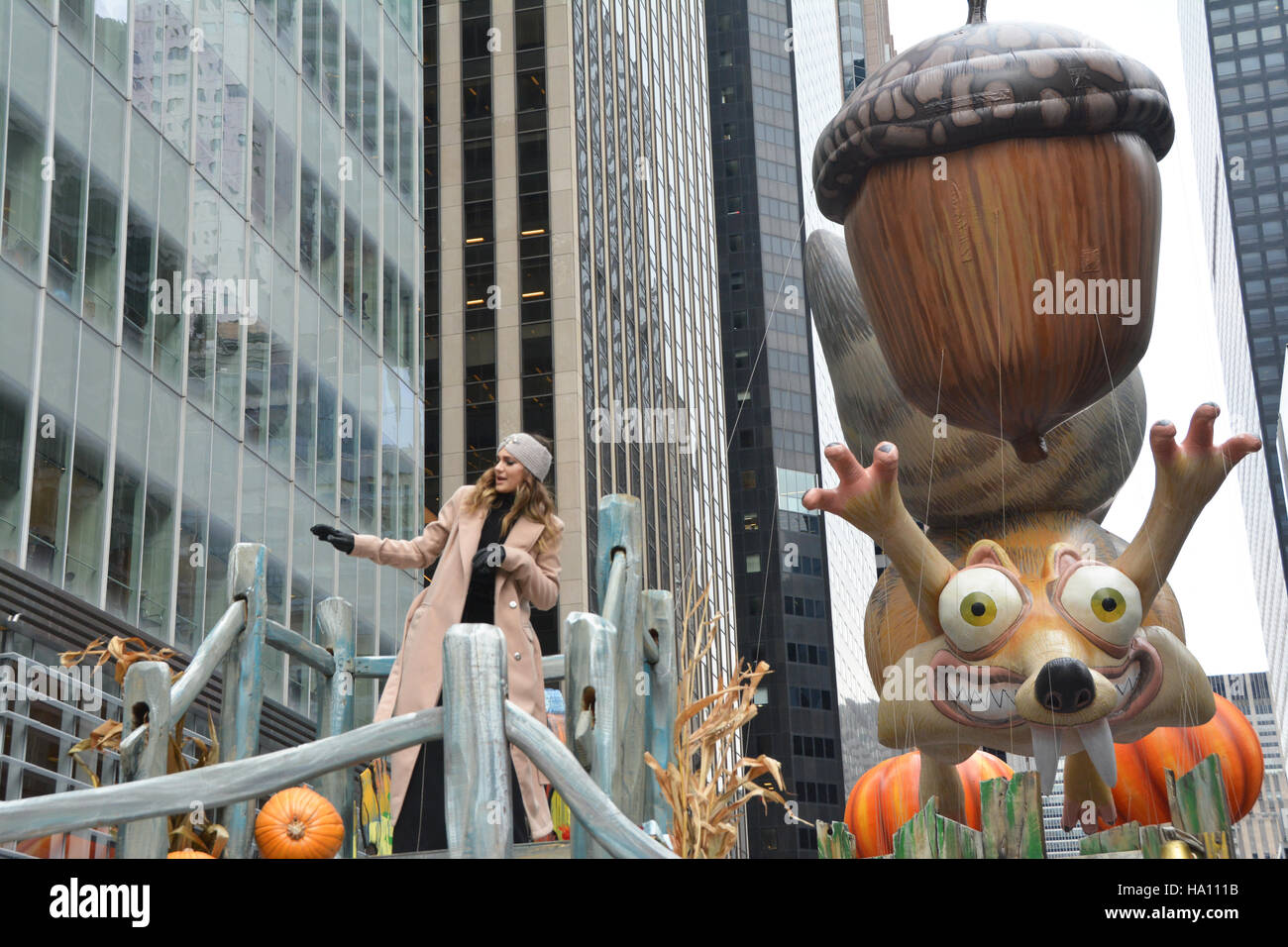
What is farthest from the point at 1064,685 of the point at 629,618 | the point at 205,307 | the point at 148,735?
the point at 205,307

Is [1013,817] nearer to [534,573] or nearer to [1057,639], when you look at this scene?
[534,573]

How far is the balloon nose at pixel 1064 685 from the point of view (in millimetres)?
9016

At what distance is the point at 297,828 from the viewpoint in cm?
493

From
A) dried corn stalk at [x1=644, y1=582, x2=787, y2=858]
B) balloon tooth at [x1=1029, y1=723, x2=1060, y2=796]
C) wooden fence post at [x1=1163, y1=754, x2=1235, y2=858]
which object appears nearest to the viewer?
dried corn stalk at [x1=644, y1=582, x2=787, y2=858]

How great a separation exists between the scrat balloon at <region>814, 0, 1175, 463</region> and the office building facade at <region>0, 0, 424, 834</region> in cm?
937

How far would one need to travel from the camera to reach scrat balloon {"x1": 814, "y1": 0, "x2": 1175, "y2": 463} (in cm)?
877

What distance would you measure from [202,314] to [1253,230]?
93.4 m

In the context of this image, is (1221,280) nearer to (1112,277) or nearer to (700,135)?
(700,135)

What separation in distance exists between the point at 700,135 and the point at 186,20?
Result: 186 feet

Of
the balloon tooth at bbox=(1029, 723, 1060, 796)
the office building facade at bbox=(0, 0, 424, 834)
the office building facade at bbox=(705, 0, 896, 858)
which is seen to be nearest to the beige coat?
the balloon tooth at bbox=(1029, 723, 1060, 796)
